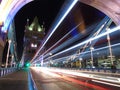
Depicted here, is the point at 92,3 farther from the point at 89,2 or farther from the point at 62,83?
the point at 62,83

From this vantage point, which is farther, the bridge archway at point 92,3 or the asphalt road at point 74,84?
the bridge archway at point 92,3

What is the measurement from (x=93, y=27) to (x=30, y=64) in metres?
120

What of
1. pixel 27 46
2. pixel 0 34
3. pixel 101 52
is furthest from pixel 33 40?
pixel 0 34

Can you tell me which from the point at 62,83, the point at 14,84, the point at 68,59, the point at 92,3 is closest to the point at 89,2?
the point at 92,3

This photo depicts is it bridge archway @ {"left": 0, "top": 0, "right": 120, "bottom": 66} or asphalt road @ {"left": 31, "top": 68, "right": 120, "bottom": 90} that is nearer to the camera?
asphalt road @ {"left": 31, "top": 68, "right": 120, "bottom": 90}

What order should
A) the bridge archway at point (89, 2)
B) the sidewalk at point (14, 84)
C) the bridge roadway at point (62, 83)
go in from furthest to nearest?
the bridge archway at point (89, 2), the bridge roadway at point (62, 83), the sidewalk at point (14, 84)

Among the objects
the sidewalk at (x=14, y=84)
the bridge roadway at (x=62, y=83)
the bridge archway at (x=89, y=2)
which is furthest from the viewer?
the bridge archway at (x=89, y=2)

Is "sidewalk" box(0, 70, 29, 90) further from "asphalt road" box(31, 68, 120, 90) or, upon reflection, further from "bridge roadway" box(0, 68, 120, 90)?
"asphalt road" box(31, 68, 120, 90)

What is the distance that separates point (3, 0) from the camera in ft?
50.5

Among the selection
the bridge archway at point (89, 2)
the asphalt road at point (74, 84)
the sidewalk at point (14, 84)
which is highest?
the bridge archway at point (89, 2)

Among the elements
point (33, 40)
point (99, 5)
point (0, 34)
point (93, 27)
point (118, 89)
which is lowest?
point (118, 89)

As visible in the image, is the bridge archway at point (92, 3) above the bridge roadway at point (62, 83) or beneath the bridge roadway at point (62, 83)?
above

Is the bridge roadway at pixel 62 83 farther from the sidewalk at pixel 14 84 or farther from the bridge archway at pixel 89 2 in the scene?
the bridge archway at pixel 89 2

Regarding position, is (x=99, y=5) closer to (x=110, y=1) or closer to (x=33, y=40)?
(x=110, y=1)
